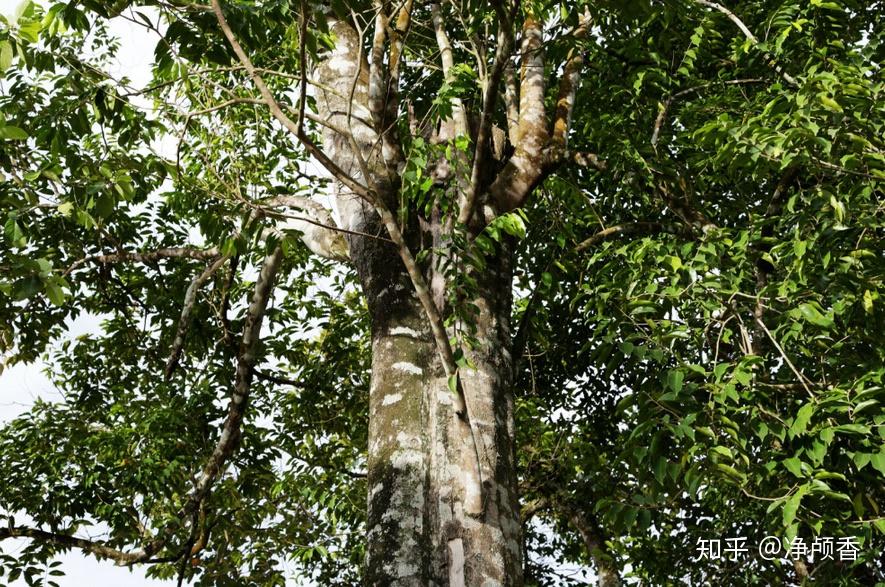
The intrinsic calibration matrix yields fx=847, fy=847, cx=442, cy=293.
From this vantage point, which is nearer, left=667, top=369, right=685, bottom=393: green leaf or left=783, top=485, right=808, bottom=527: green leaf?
left=783, top=485, right=808, bottom=527: green leaf

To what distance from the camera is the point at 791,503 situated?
3459 millimetres

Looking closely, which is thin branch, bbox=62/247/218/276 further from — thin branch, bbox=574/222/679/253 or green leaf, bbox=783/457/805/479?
green leaf, bbox=783/457/805/479

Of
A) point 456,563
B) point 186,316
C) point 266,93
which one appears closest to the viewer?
point 266,93

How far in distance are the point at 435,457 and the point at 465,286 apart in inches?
29.3

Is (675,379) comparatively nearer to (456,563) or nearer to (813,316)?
(813,316)

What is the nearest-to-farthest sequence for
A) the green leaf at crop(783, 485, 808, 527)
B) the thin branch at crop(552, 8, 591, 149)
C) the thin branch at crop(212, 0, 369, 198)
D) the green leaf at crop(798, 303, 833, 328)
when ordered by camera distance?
1. the thin branch at crop(212, 0, 369, 198)
2. the green leaf at crop(783, 485, 808, 527)
3. the green leaf at crop(798, 303, 833, 328)
4. the thin branch at crop(552, 8, 591, 149)

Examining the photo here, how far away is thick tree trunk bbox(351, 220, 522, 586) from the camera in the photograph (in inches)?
128

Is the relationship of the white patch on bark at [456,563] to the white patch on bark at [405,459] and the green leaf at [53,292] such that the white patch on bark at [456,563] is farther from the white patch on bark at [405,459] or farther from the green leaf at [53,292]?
the green leaf at [53,292]

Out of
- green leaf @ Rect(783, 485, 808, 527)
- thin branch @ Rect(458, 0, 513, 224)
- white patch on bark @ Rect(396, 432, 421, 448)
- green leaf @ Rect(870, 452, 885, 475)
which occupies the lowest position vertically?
green leaf @ Rect(783, 485, 808, 527)

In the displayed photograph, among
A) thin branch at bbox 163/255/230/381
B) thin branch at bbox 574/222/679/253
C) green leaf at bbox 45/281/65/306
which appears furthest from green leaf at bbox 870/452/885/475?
thin branch at bbox 163/255/230/381

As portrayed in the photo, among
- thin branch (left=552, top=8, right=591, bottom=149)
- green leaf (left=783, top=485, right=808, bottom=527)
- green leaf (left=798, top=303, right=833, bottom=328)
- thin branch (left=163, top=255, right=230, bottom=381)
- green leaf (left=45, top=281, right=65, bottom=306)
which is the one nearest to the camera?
green leaf (left=45, top=281, right=65, bottom=306)

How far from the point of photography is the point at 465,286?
12.1 feet

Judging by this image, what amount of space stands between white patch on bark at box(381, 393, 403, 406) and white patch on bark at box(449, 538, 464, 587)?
26.9 inches

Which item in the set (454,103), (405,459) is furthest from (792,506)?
(454,103)
